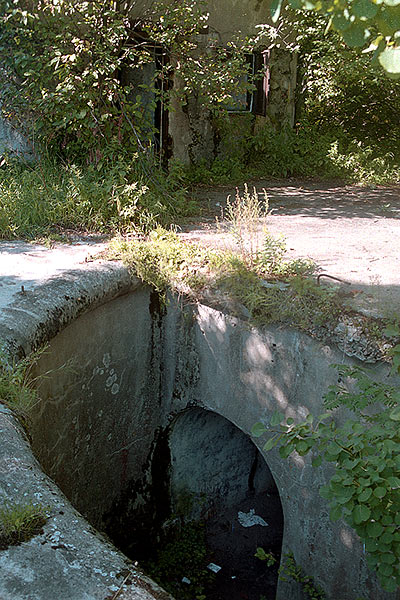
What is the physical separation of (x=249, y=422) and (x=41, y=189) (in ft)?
9.81

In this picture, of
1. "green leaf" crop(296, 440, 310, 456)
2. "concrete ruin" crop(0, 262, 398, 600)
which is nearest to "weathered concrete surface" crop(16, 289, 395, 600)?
"concrete ruin" crop(0, 262, 398, 600)

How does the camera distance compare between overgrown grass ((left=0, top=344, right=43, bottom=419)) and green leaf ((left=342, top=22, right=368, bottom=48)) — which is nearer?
green leaf ((left=342, top=22, right=368, bottom=48))

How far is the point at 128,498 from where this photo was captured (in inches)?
209

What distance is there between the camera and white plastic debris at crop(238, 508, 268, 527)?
5899 millimetres

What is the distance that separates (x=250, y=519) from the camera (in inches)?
235

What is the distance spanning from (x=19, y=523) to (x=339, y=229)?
4.93 metres

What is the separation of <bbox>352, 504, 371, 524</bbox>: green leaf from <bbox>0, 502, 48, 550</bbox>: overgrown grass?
1.27 m

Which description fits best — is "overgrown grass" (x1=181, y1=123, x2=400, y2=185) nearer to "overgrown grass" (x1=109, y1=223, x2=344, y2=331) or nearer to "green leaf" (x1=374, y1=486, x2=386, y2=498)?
"overgrown grass" (x1=109, y1=223, x2=344, y2=331)

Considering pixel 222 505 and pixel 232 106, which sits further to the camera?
pixel 232 106

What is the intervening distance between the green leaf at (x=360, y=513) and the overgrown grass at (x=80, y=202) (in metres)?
3.55

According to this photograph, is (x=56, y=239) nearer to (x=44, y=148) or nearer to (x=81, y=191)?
(x=81, y=191)

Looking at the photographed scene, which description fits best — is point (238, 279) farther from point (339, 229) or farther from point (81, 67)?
point (81, 67)

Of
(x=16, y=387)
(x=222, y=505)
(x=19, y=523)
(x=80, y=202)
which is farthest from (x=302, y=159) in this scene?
(x=19, y=523)

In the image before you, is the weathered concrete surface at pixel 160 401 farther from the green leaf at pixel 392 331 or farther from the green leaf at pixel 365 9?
the green leaf at pixel 365 9
